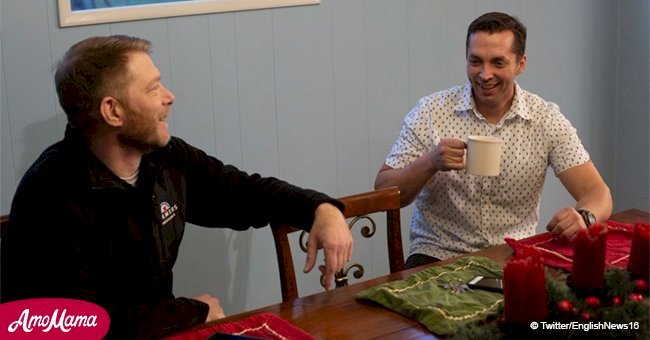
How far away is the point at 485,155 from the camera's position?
2068 millimetres

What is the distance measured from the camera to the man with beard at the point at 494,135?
93.9 inches

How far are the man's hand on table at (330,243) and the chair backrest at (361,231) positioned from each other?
8 centimetres

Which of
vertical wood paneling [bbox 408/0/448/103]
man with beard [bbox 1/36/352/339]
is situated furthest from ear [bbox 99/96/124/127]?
vertical wood paneling [bbox 408/0/448/103]

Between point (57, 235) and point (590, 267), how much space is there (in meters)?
1.00

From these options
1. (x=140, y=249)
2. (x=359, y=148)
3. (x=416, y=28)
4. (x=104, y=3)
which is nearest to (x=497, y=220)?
(x=359, y=148)

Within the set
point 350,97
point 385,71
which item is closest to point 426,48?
point 385,71

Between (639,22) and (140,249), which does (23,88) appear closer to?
(140,249)

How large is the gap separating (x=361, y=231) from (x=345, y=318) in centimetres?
46

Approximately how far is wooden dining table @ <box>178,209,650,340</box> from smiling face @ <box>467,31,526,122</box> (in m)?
0.84

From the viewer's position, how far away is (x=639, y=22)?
3.39 metres

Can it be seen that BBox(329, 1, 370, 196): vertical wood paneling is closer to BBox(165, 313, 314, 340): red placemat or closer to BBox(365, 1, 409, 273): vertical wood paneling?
BBox(365, 1, 409, 273): vertical wood paneling

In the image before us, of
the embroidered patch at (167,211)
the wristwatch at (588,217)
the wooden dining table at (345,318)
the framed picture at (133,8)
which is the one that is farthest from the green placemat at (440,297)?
the framed picture at (133,8)

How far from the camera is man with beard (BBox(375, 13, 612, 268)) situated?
2.38 metres

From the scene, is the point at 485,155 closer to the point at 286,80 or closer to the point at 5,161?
the point at 286,80
